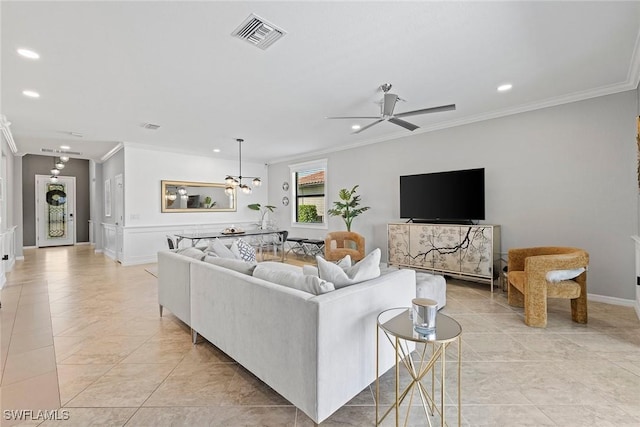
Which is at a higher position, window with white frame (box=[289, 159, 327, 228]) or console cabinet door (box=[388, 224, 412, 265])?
window with white frame (box=[289, 159, 327, 228])

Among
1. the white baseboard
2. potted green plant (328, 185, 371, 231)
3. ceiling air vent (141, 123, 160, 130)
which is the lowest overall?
the white baseboard

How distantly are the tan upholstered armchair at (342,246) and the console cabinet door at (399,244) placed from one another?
618 mm

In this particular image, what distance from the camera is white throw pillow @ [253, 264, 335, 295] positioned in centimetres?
173

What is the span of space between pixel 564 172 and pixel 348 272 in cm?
376

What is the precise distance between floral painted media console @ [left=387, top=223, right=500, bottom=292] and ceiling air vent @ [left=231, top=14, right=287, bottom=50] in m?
3.68

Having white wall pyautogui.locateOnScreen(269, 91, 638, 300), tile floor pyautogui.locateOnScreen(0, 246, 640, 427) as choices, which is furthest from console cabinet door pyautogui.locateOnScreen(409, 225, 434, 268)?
tile floor pyautogui.locateOnScreen(0, 246, 640, 427)

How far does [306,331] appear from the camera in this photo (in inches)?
60.5

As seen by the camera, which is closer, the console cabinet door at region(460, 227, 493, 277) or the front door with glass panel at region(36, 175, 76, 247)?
the console cabinet door at region(460, 227, 493, 277)

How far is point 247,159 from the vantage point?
835 centimetres

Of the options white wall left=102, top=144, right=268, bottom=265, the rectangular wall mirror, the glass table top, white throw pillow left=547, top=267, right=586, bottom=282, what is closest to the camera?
the glass table top

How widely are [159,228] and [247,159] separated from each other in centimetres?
301

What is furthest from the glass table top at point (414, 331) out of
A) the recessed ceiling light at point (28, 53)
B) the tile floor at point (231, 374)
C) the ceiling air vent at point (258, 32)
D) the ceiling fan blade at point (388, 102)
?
the recessed ceiling light at point (28, 53)

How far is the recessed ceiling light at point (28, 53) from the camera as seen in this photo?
103 inches

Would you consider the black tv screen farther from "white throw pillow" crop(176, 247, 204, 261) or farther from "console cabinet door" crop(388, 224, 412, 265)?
"white throw pillow" crop(176, 247, 204, 261)
